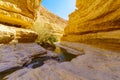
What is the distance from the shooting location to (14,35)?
7.13m

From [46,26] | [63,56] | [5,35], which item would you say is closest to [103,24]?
[63,56]

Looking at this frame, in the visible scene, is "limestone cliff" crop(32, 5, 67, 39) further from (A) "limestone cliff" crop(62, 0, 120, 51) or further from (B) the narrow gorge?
(A) "limestone cliff" crop(62, 0, 120, 51)

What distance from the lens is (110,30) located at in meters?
6.11

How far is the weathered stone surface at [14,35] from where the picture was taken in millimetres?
6339

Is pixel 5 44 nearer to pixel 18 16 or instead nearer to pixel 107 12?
pixel 18 16

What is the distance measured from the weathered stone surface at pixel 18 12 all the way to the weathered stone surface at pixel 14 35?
473 mm

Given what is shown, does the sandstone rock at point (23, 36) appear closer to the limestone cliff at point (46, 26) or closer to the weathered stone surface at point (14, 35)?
the weathered stone surface at point (14, 35)

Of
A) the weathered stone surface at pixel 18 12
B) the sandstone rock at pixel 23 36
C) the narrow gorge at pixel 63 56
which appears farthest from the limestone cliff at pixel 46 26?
the narrow gorge at pixel 63 56

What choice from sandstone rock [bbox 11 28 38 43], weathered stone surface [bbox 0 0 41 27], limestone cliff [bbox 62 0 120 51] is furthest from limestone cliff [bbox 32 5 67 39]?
limestone cliff [bbox 62 0 120 51]

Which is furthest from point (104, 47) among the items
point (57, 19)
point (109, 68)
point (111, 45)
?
point (57, 19)

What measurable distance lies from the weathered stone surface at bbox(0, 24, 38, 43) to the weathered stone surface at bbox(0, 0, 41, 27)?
18.6 inches

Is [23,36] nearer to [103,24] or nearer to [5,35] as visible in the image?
[5,35]

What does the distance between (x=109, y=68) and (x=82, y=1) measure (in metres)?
7.54

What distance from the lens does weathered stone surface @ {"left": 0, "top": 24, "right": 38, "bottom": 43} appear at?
20.8 ft
